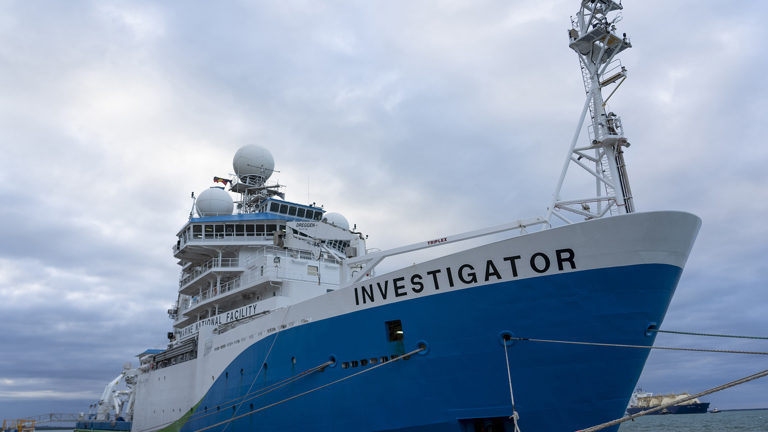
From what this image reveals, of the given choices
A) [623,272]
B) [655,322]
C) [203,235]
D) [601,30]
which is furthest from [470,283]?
[203,235]

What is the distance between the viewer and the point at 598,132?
15.3 m

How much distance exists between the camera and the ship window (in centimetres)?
1109

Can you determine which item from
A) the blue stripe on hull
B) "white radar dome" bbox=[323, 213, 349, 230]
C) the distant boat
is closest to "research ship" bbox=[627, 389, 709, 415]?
the distant boat

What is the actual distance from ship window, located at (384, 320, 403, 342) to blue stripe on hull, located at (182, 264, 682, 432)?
11 centimetres

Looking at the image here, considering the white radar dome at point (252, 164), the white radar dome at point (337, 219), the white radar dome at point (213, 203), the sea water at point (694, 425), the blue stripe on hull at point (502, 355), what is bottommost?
the sea water at point (694, 425)

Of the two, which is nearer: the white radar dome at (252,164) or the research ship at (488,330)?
the research ship at (488,330)

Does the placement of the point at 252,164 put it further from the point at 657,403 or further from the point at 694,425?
the point at 657,403

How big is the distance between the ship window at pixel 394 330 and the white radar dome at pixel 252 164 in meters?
18.8

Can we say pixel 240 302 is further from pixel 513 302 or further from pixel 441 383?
pixel 513 302

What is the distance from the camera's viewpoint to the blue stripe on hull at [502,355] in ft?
30.2

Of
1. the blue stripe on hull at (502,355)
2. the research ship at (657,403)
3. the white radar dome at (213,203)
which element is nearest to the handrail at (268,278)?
the white radar dome at (213,203)

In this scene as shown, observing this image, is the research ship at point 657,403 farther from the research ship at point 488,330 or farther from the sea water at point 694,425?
the research ship at point 488,330

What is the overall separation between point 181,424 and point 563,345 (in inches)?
610

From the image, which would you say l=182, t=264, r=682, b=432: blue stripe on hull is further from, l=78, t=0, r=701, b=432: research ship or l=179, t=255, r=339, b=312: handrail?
l=179, t=255, r=339, b=312: handrail
